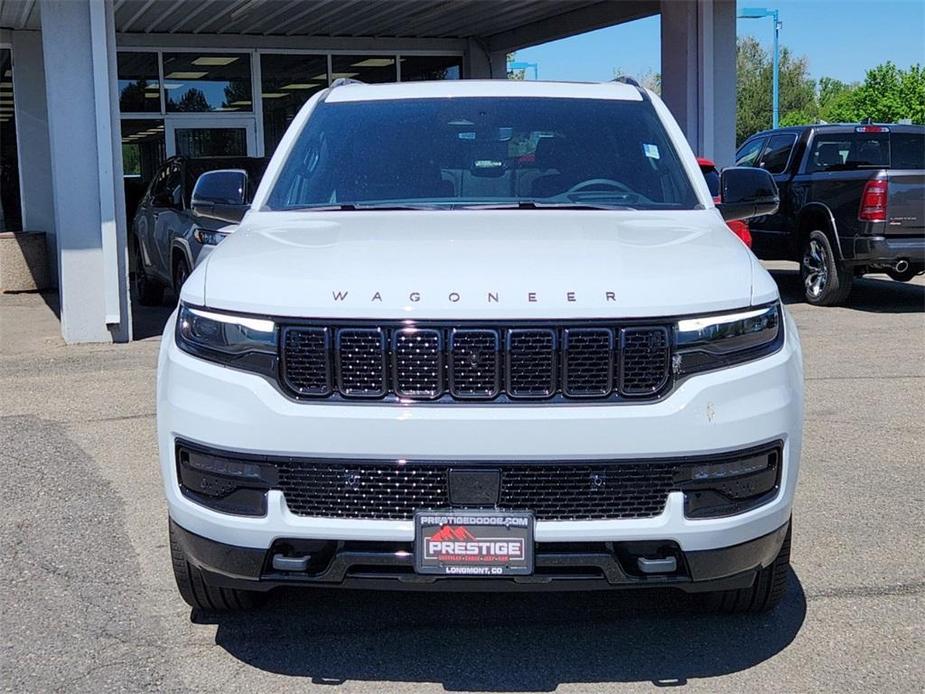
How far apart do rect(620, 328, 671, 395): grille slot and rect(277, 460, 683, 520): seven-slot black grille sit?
231 millimetres

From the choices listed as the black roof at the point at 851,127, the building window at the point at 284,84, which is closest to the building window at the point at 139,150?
the building window at the point at 284,84

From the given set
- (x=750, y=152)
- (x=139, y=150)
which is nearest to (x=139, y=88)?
(x=139, y=150)

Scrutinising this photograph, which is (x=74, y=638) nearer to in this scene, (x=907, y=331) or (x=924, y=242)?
(x=907, y=331)

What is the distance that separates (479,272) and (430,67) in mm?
16932

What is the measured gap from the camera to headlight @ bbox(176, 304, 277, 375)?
3.46 metres

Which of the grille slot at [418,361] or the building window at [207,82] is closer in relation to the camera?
the grille slot at [418,361]

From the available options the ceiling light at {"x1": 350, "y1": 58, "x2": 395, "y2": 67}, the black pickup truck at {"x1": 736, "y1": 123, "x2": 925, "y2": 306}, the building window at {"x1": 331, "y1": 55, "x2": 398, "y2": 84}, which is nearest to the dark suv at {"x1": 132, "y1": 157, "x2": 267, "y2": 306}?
the black pickup truck at {"x1": 736, "y1": 123, "x2": 925, "y2": 306}

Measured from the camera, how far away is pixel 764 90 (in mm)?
65250

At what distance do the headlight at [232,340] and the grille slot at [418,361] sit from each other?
37 centimetres

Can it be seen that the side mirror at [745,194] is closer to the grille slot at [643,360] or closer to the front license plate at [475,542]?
the grille slot at [643,360]

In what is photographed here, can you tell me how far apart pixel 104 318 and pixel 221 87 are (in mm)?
8642

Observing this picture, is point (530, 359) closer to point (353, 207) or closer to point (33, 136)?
point (353, 207)

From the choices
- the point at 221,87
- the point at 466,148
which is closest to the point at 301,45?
the point at 221,87

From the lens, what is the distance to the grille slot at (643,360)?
11.2ft
